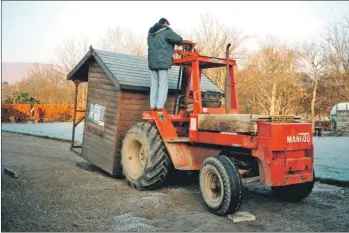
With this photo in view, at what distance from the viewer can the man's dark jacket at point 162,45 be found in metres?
7.21

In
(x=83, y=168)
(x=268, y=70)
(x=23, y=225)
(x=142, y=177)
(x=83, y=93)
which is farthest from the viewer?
(x=83, y=93)

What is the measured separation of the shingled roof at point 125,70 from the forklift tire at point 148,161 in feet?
4.28

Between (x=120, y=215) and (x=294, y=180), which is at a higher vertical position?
(x=294, y=180)

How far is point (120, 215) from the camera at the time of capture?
5633mm

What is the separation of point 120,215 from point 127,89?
3546 mm

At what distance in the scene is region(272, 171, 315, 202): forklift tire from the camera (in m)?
6.48

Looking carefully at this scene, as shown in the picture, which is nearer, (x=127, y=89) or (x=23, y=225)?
(x=23, y=225)

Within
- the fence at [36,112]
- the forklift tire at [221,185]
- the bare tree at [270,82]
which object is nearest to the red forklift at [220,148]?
the forklift tire at [221,185]

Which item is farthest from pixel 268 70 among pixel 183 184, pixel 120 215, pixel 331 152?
pixel 120 215

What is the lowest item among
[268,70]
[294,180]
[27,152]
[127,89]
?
[27,152]

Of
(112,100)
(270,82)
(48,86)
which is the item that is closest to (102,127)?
(112,100)

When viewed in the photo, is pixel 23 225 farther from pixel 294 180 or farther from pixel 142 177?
pixel 294 180

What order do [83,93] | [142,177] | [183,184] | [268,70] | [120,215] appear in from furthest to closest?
[83,93], [268,70], [183,184], [142,177], [120,215]

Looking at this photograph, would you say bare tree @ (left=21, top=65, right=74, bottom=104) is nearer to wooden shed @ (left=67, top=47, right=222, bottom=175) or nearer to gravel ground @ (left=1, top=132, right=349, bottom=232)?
wooden shed @ (left=67, top=47, right=222, bottom=175)
